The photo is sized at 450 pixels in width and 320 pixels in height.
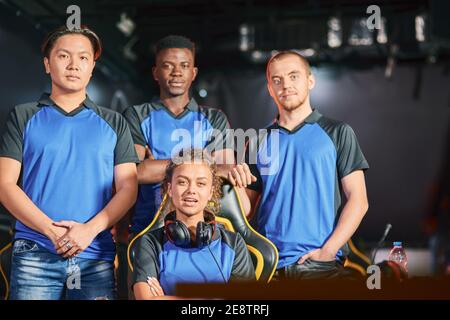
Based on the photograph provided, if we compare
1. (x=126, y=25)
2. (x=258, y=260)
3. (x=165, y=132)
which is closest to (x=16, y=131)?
(x=165, y=132)

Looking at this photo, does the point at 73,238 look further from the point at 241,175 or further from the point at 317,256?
the point at 317,256

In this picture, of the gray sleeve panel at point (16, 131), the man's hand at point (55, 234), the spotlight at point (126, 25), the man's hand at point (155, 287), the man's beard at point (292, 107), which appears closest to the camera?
the man's hand at point (155, 287)

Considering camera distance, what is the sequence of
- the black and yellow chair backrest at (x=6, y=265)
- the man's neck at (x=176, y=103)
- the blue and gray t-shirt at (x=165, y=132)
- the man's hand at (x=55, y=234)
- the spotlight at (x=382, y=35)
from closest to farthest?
the man's hand at (x=55, y=234) < the black and yellow chair backrest at (x=6, y=265) < the blue and gray t-shirt at (x=165, y=132) < the man's neck at (x=176, y=103) < the spotlight at (x=382, y=35)

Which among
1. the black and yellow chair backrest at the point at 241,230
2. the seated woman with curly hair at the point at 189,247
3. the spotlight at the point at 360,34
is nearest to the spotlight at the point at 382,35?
the spotlight at the point at 360,34

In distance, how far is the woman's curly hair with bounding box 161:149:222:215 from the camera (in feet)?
9.42

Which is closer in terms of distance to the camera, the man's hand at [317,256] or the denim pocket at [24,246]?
the denim pocket at [24,246]

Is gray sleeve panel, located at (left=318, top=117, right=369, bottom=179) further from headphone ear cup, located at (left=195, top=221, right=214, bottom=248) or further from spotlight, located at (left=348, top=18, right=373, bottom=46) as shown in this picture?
spotlight, located at (left=348, top=18, right=373, bottom=46)

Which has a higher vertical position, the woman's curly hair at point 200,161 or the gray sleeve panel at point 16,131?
the gray sleeve panel at point 16,131

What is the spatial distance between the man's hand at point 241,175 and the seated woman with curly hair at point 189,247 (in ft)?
0.37

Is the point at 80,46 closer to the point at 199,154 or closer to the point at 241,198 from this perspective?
the point at 199,154

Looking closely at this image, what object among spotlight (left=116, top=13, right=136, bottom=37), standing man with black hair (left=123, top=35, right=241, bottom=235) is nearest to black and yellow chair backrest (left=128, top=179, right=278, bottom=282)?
standing man with black hair (left=123, top=35, right=241, bottom=235)

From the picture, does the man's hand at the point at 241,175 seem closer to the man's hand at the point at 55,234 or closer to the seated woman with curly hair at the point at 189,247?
the seated woman with curly hair at the point at 189,247

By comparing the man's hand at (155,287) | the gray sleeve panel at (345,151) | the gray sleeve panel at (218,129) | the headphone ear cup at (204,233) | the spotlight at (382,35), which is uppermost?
the spotlight at (382,35)

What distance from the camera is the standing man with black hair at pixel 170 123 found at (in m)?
3.21
